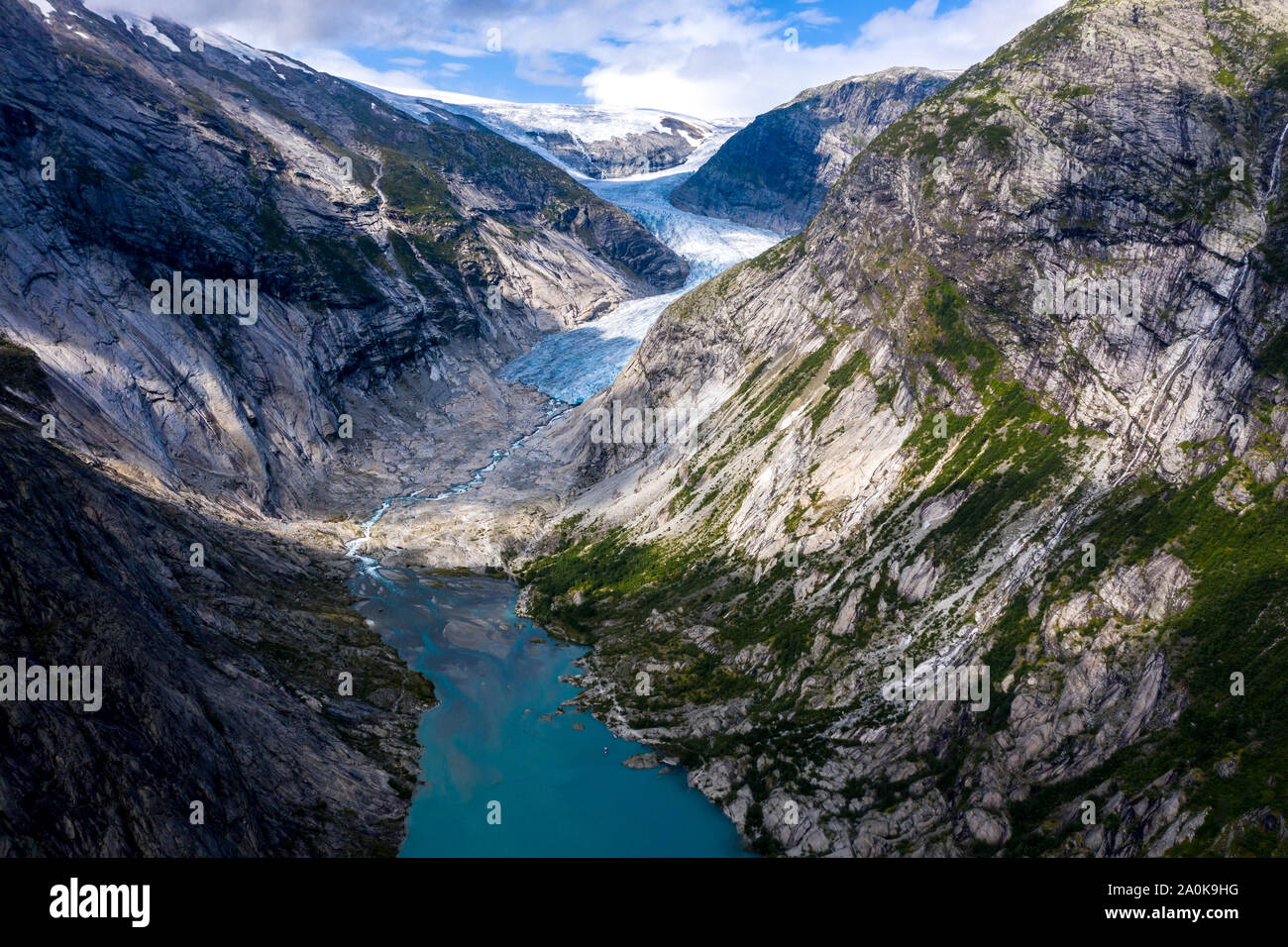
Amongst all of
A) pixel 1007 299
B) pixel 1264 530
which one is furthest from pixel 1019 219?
pixel 1264 530

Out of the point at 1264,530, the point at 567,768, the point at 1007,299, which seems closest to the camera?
the point at 1264,530

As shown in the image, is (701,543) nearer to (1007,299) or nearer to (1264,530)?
(1007,299)

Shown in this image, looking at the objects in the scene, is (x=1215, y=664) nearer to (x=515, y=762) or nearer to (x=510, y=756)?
(x=515, y=762)

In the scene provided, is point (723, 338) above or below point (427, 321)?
below

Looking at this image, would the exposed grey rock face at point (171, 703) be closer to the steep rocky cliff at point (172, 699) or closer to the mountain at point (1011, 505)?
the steep rocky cliff at point (172, 699)
